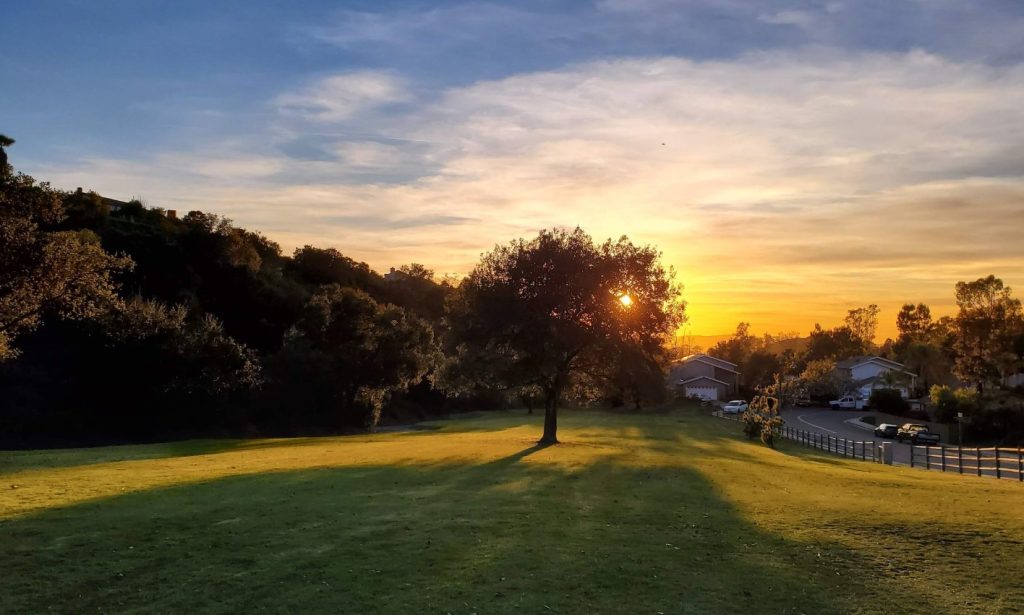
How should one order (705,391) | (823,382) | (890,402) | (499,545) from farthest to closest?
(705,391)
(823,382)
(890,402)
(499,545)

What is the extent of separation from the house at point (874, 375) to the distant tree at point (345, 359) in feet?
233

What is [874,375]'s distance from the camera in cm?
12619

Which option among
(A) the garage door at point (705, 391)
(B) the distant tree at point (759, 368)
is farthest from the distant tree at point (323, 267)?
(B) the distant tree at point (759, 368)

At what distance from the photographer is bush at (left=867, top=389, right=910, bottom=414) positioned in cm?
9375

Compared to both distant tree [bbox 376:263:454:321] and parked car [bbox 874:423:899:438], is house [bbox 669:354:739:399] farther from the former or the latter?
parked car [bbox 874:423:899:438]

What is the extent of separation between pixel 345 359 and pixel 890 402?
68835mm

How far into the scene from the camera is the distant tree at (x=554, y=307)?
1409 inches

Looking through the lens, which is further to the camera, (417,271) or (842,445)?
(417,271)

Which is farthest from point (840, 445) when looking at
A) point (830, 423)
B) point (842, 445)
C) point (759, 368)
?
point (759, 368)

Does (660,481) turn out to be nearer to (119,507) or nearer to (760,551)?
(760,551)

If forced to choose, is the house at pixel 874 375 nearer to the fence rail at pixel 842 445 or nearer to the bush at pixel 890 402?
the bush at pixel 890 402

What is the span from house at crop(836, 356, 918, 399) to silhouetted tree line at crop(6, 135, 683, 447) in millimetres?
61414

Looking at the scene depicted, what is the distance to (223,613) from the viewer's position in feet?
30.2

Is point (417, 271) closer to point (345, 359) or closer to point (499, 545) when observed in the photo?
point (345, 359)
